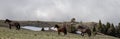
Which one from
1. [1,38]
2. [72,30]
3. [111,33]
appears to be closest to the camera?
[1,38]

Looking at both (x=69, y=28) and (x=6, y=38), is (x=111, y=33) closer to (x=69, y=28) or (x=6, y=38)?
(x=69, y=28)

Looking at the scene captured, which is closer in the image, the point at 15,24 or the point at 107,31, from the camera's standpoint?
the point at 15,24

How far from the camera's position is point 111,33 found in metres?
194

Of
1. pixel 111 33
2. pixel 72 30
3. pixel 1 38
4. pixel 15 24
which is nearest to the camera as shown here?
pixel 1 38

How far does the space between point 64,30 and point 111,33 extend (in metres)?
142

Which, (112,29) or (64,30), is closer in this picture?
(64,30)

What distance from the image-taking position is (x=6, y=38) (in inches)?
1454

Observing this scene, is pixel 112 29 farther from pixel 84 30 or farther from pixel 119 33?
pixel 84 30

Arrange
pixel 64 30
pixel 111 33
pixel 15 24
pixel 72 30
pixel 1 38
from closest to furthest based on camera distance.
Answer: pixel 1 38 → pixel 64 30 → pixel 15 24 → pixel 72 30 → pixel 111 33

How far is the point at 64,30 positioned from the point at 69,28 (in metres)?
111

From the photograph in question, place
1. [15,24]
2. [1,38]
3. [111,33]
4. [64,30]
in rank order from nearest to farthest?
[1,38]
[64,30]
[15,24]
[111,33]

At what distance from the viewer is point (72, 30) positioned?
165125 mm

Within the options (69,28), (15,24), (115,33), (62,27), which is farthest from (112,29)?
(62,27)

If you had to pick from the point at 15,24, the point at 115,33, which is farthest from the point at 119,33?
the point at 15,24
